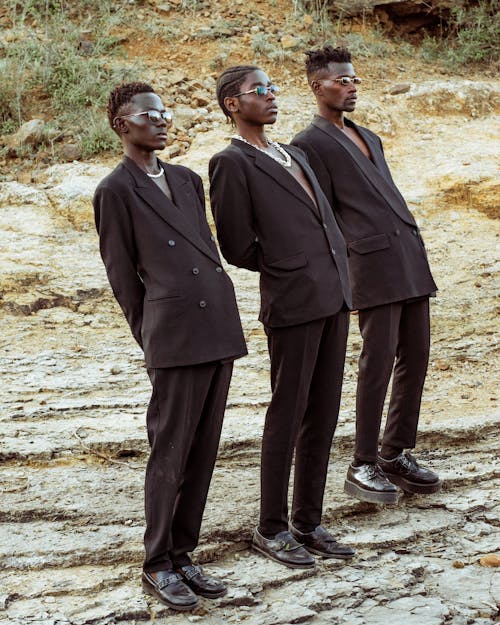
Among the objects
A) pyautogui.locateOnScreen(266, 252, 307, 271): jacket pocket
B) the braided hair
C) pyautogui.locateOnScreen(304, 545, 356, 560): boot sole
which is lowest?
pyautogui.locateOnScreen(304, 545, 356, 560): boot sole

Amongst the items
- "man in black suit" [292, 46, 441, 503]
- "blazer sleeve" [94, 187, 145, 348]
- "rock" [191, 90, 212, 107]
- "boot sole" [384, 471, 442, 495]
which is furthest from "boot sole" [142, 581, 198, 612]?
"rock" [191, 90, 212, 107]

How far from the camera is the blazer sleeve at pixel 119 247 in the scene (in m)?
3.73

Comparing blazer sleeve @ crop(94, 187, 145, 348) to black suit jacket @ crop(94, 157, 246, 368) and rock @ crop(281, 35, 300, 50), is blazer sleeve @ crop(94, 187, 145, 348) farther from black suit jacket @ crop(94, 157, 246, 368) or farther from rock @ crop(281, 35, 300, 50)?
rock @ crop(281, 35, 300, 50)

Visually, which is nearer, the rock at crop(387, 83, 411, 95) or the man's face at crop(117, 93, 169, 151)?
the man's face at crop(117, 93, 169, 151)

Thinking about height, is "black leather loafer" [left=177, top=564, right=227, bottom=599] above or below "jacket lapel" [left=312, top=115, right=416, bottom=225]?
below

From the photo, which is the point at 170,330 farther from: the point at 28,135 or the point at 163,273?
the point at 28,135

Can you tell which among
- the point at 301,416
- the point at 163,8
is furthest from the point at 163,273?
the point at 163,8

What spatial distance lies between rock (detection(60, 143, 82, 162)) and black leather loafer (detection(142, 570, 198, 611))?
4376 millimetres

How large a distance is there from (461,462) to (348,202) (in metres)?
1.48

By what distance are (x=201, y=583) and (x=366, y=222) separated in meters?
1.72

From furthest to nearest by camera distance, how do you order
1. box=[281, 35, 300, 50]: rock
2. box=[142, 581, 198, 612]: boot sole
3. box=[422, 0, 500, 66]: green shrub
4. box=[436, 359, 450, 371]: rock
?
box=[422, 0, 500, 66]: green shrub
box=[281, 35, 300, 50]: rock
box=[436, 359, 450, 371]: rock
box=[142, 581, 198, 612]: boot sole

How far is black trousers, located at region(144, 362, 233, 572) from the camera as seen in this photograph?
3729 mm

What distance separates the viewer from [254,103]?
416 cm

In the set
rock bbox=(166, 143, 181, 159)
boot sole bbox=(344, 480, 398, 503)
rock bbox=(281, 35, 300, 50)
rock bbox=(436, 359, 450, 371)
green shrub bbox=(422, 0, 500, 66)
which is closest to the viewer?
boot sole bbox=(344, 480, 398, 503)
